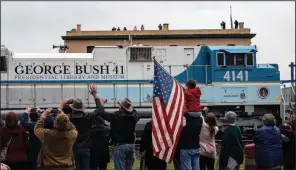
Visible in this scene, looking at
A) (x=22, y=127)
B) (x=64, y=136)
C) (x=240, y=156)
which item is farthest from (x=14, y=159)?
(x=240, y=156)

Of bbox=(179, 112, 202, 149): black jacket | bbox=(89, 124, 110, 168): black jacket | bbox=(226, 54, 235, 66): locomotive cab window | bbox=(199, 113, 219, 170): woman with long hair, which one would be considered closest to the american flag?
bbox=(179, 112, 202, 149): black jacket

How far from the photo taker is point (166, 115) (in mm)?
9211

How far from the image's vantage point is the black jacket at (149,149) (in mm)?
9344

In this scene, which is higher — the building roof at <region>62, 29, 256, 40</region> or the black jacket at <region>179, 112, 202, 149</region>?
the building roof at <region>62, 29, 256, 40</region>

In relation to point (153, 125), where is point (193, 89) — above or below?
above

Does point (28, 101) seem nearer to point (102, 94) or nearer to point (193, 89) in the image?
point (102, 94)

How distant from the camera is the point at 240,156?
9148mm

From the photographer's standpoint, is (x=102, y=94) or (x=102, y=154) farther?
(x=102, y=94)

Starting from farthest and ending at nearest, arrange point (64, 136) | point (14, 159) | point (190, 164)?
1. point (190, 164)
2. point (14, 159)
3. point (64, 136)

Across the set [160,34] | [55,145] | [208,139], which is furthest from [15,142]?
[160,34]

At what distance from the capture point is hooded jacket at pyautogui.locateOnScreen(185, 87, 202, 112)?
359 inches

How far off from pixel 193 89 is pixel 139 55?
35.4 feet

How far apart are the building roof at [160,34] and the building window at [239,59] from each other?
75.7ft

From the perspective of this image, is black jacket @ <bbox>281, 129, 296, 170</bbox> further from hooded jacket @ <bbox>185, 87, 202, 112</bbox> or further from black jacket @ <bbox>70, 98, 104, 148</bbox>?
black jacket @ <bbox>70, 98, 104, 148</bbox>
